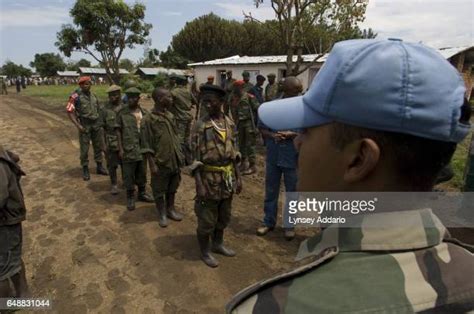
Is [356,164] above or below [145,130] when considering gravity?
above

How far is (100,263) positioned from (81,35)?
12318mm

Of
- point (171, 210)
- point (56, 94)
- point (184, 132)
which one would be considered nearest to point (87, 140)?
point (184, 132)

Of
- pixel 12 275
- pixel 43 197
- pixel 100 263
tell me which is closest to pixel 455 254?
pixel 12 275

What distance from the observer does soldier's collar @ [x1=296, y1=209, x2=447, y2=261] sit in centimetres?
71

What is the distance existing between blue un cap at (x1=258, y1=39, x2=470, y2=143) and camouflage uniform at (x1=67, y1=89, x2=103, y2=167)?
559cm

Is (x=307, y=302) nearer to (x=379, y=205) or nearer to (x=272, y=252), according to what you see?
(x=379, y=205)

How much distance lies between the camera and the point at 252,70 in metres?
18.7

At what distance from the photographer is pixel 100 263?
3.53 meters

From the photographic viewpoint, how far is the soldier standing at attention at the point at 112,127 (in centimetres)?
520

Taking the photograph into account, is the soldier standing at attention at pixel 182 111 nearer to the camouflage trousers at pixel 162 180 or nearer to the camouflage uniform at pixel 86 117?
the camouflage uniform at pixel 86 117

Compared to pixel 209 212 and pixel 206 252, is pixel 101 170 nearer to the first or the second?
pixel 206 252

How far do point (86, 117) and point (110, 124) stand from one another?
100cm
